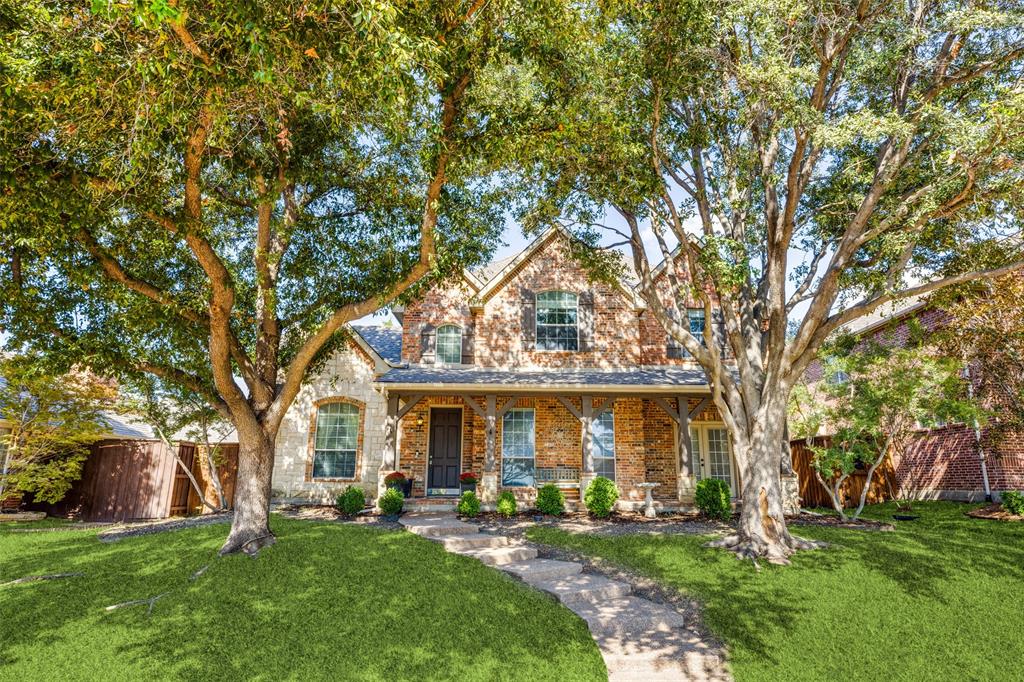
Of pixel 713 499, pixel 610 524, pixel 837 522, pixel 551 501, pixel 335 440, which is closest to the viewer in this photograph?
pixel 837 522

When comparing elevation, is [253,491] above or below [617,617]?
above

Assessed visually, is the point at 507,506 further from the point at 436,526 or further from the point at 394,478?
the point at 394,478

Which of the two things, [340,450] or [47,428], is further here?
[340,450]

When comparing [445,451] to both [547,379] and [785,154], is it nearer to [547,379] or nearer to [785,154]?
[547,379]

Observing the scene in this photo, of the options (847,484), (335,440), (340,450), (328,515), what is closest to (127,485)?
(335,440)

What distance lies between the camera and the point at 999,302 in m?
10.3

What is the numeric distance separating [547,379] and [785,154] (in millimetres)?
7611

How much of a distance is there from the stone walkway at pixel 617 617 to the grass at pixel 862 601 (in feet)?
1.38

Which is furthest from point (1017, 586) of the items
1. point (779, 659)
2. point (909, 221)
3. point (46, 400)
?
point (46, 400)

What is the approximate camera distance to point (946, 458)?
48.6ft

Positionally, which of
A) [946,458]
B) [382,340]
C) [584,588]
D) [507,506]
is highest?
[382,340]

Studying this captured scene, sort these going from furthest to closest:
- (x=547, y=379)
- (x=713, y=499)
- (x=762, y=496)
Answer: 1. (x=547, y=379)
2. (x=713, y=499)
3. (x=762, y=496)

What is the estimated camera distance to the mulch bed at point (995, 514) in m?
11.1

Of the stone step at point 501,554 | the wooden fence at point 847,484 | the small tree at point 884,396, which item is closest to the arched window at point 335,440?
the stone step at point 501,554
